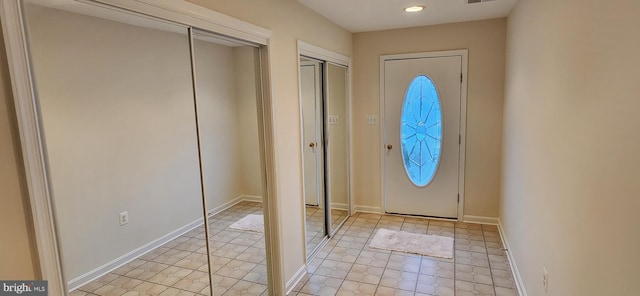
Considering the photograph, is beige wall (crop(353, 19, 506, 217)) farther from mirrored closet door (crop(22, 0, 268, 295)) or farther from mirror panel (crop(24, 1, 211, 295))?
mirror panel (crop(24, 1, 211, 295))

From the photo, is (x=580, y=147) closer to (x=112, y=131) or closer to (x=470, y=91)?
(x=112, y=131)

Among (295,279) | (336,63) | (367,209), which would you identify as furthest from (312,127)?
(367,209)

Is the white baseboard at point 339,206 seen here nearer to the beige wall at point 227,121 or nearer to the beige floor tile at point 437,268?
the beige floor tile at point 437,268

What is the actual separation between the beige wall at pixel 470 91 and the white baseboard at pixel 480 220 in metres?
0.05

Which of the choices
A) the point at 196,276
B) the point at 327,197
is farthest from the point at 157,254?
the point at 327,197

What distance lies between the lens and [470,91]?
3.86m

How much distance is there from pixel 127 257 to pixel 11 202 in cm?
69

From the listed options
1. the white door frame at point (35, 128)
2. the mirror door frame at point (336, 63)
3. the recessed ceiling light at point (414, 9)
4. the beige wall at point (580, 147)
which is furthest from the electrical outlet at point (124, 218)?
the recessed ceiling light at point (414, 9)

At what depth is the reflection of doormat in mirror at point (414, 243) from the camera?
3328mm

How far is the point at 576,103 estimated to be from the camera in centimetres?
148

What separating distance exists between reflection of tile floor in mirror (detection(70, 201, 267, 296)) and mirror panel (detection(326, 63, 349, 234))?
1.35 m

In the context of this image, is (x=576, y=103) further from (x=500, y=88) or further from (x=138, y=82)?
(x=500, y=88)

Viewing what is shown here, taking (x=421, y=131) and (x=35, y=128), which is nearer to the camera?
(x=35, y=128)

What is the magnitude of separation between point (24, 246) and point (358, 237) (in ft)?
10.1
